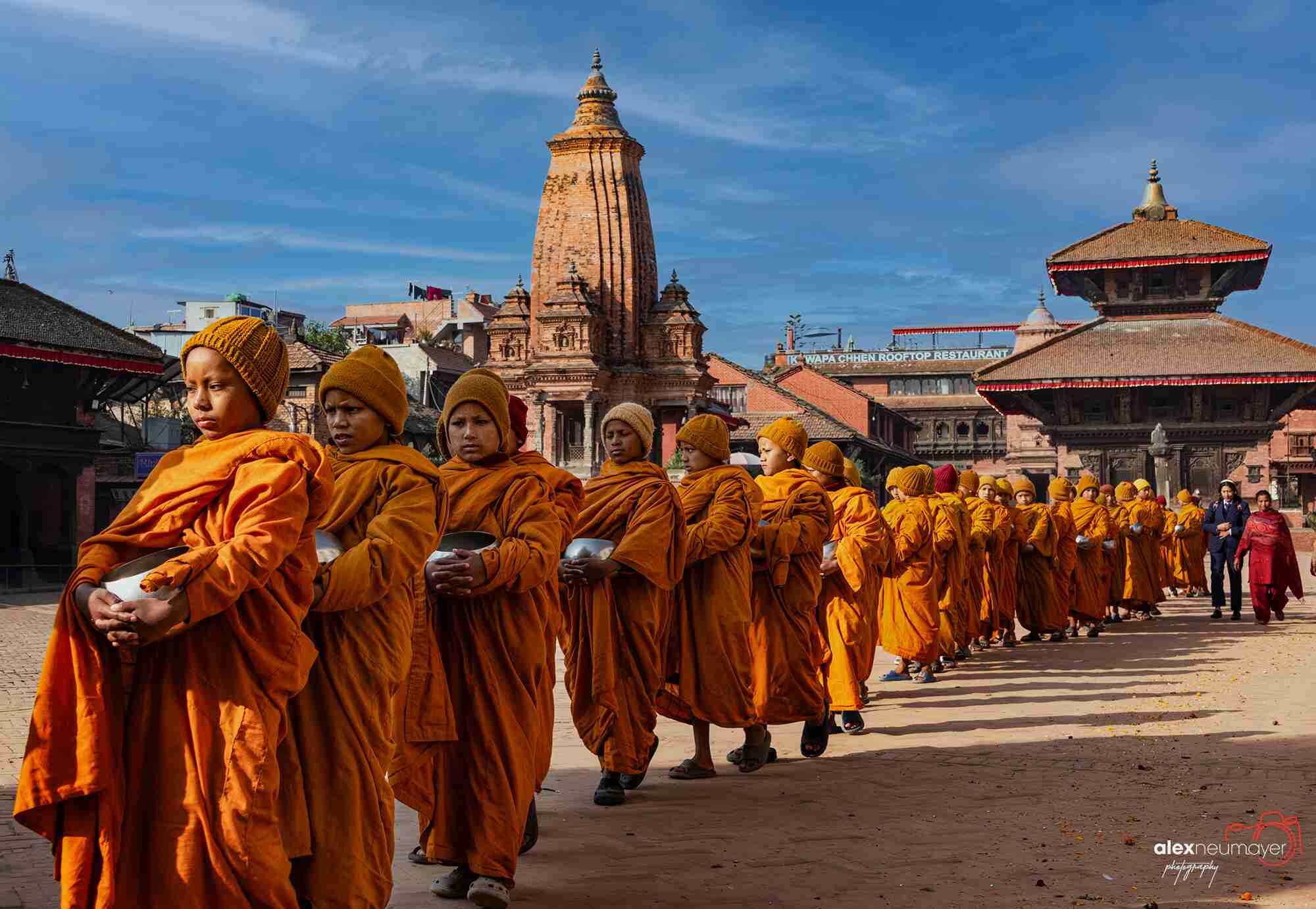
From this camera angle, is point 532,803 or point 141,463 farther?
point 141,463

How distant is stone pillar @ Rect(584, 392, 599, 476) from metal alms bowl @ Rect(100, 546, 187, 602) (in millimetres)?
44176

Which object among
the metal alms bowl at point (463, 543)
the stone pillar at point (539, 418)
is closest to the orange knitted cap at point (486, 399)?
the metal alms bowl at point (463, 543)

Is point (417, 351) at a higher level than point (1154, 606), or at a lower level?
higher

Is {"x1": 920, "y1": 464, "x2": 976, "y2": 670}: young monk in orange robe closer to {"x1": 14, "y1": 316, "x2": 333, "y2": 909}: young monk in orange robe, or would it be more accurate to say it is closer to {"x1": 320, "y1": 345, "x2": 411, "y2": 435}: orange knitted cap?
{"x1": 320, "y1": 345, "x2": 411, "y2": 435}: orange knitted cap

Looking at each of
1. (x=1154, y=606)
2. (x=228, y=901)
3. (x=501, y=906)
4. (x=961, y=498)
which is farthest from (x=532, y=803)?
(x=1154, y=606)

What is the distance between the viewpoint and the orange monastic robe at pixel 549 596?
5.64 metres

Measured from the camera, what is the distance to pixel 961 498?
14297 millimetres

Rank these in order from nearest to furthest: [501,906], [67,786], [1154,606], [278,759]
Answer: [67,786] → [278,759] → [501,906] → [1154,606]

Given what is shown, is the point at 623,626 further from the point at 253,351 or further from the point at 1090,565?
the point at 1090,565

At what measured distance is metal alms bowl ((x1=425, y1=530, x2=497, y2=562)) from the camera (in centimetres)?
502

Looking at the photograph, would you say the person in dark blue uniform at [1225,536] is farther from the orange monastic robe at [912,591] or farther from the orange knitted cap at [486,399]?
the orange knitted cap at [486,399]

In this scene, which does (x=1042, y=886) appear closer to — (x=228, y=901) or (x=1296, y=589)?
(x=228, y=901)

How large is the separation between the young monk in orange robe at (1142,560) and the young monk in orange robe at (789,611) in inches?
459

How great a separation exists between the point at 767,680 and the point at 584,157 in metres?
44.9
